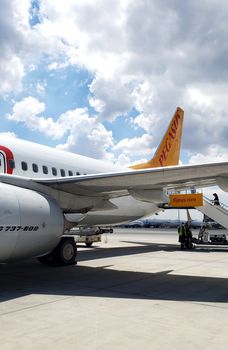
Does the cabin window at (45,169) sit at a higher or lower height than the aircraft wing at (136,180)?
higher

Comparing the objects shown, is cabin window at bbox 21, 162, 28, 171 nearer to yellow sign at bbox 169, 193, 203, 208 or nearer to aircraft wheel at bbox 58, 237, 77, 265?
aircraft wheel at bbox 58, 237, 77, 265

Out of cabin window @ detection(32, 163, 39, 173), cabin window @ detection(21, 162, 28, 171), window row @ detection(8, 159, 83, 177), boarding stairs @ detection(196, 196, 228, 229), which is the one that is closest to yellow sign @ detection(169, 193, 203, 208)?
boarding stairs @ detection(196, 196, 228, 229)

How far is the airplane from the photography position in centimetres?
737

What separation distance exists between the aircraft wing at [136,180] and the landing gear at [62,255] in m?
2.11

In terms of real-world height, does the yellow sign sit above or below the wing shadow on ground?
above

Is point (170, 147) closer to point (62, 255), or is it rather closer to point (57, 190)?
point (62, 255)

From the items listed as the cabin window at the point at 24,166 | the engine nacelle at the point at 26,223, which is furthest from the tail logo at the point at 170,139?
the engine nacelle at the point at 26,223

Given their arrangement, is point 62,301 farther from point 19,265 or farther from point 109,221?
point 109,221

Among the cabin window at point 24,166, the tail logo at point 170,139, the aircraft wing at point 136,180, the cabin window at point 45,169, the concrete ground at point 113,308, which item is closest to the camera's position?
the concrete ground at point 113,308

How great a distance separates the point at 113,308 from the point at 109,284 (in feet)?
7.29

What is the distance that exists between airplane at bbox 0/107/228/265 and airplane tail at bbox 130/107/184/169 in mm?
4736

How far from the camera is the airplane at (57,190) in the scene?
7.37 m

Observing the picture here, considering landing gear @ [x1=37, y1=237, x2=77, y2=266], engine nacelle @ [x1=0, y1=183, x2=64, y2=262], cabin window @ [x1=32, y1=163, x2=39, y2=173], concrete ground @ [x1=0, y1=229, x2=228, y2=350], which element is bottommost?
concrete ground @ [x1=0, y1=229, x2=228, y2=350]

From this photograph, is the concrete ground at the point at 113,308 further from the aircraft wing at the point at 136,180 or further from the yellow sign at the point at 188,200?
the yellow sign at the point at 188,200
